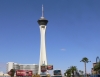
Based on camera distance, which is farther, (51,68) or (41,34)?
(41,34)

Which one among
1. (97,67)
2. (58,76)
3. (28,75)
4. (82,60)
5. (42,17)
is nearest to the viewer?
(97,67)

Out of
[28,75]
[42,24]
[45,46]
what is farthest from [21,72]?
[42,24]

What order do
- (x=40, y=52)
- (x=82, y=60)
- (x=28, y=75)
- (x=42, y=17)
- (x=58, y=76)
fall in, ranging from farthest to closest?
(x=42, y=17) < (x=40, y=52) < (x=28, y=75) < (x=58, y=76) < (x=82, y=60)

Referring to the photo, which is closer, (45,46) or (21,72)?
(21,72)

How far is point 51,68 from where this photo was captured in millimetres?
154375

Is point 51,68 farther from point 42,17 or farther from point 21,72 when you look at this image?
point 42,17

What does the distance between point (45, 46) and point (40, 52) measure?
6580mm

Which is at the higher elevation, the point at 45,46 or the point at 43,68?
the point at 45,46

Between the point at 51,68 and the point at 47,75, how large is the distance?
44.2 feet

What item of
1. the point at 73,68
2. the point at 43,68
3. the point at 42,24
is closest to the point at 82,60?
the point at 73,68

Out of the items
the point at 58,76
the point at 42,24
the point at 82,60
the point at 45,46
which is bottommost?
→ the point at 58,76

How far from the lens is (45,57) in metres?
186

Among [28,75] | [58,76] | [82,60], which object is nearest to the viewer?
[82,60]

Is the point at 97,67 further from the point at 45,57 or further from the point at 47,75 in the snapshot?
the point at 45,57
